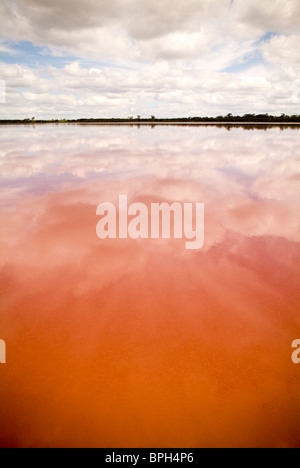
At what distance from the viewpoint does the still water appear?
1795 mm

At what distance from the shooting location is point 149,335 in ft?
8.14

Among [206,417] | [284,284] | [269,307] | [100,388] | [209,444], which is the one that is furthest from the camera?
[284,284]

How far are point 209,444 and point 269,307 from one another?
1611mm

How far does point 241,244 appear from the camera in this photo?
13.9ft

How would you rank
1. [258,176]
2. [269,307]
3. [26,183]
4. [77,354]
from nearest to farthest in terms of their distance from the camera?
1. [77,354]
2. [269,307]
3. [26,183]
4. [258,176]

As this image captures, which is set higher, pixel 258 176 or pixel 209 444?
pixel 258 176

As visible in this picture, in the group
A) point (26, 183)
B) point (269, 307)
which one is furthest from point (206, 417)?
point (26, 183)

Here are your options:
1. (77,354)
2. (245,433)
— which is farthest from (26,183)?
(245,433)

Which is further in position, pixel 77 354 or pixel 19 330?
pixel 19 330

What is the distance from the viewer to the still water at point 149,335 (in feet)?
5.89

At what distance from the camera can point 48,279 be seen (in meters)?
3.33

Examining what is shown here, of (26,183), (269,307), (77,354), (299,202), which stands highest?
(26,183)

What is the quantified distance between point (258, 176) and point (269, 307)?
26.4 feet

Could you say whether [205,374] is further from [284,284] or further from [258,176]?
[258,176]
